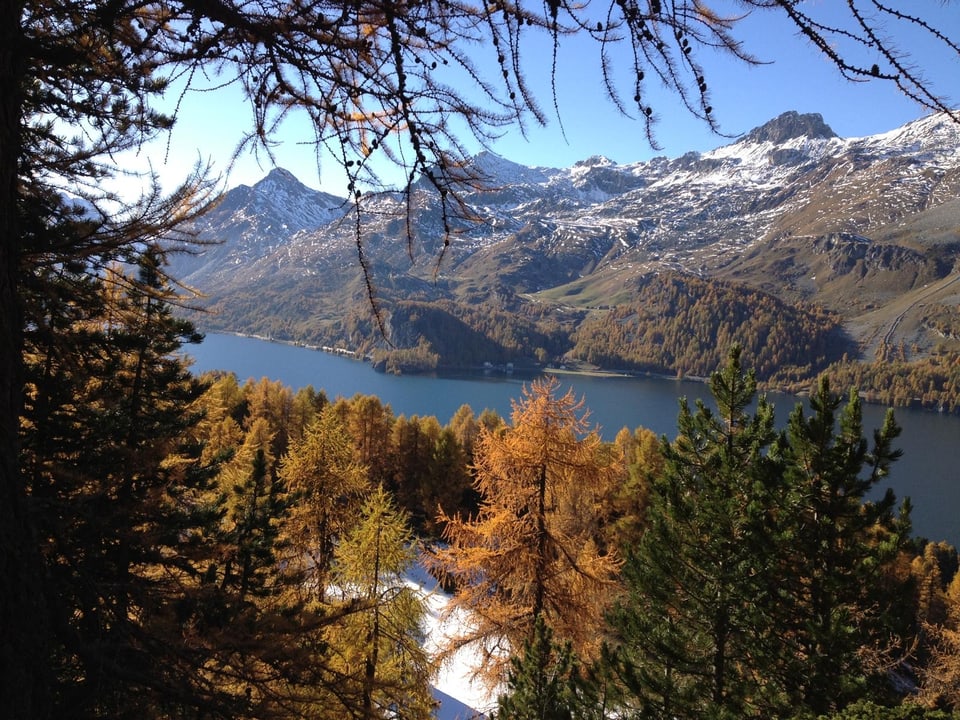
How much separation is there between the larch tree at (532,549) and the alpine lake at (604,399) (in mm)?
26235

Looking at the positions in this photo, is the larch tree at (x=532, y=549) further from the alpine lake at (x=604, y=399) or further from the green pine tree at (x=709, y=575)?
the alpine lake at (x=604, y=399)

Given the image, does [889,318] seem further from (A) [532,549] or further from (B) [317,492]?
(A) [532,549]

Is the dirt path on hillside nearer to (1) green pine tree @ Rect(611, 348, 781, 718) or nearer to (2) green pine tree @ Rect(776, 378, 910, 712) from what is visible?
(1) green pine tree @ Rect(611, 348, 781, 718)

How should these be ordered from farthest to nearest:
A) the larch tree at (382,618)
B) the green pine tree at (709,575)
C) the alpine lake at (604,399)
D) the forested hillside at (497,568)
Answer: the alpine lake at (604,399) < the larch tree at (382,618) < the green pine tree at (709,575) < the forested hillside at (497,568)

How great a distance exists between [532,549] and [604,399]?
3211 inches

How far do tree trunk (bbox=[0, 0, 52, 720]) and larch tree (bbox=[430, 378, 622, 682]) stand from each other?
292 inches

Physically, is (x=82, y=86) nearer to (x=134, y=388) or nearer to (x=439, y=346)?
(x=134, y=388)

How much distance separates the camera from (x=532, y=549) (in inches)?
344

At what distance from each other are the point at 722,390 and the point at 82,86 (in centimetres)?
742

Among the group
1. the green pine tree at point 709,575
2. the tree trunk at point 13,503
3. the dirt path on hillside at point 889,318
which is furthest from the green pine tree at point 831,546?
the dirt path on hillside at point 889,318

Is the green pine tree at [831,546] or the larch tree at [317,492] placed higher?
the green pine tree at [831,546]

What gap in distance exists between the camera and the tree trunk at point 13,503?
1691 millimetres

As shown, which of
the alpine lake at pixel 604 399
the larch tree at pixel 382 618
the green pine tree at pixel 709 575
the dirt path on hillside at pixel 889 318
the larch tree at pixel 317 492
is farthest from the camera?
the dirt path on hillside at pixel 889 318

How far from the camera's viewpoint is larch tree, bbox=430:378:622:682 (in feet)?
28.6
